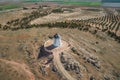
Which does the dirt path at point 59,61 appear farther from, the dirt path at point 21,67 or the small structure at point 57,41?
the dirt path at point 21,67

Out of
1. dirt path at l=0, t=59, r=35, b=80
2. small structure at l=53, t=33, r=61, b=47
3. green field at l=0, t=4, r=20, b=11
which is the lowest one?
green field at l=0, t=4, r=20, b=11

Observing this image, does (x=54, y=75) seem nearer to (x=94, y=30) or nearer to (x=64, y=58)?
(x=64, y=58)

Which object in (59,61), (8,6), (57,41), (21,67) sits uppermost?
(57,41)

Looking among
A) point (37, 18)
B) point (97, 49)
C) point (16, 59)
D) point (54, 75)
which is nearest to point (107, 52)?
point (97, 49)

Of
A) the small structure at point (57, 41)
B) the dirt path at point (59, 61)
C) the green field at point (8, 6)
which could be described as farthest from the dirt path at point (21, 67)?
the green field at point (8, 6)

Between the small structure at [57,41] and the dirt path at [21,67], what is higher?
the small structure at [57,41]

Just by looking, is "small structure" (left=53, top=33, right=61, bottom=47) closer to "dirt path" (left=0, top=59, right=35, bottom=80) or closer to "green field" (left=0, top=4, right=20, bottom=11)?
"dirt path" (left=0, top=59, right=35, bottom=80)

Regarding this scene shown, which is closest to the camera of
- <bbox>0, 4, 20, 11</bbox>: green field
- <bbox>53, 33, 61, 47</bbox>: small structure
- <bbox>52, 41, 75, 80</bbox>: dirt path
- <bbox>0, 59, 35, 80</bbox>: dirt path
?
<bbox>0, 59, 35, 80</bbox>: dirt path

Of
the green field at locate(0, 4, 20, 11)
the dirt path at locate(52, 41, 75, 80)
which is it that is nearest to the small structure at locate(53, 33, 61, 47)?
the dirt path at locate(52, 41, 75, 80)

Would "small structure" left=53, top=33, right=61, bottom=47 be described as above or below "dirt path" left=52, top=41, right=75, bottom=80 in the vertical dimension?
above

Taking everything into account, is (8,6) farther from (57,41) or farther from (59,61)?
(59,61)

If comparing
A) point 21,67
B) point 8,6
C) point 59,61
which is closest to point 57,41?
point 59,61
